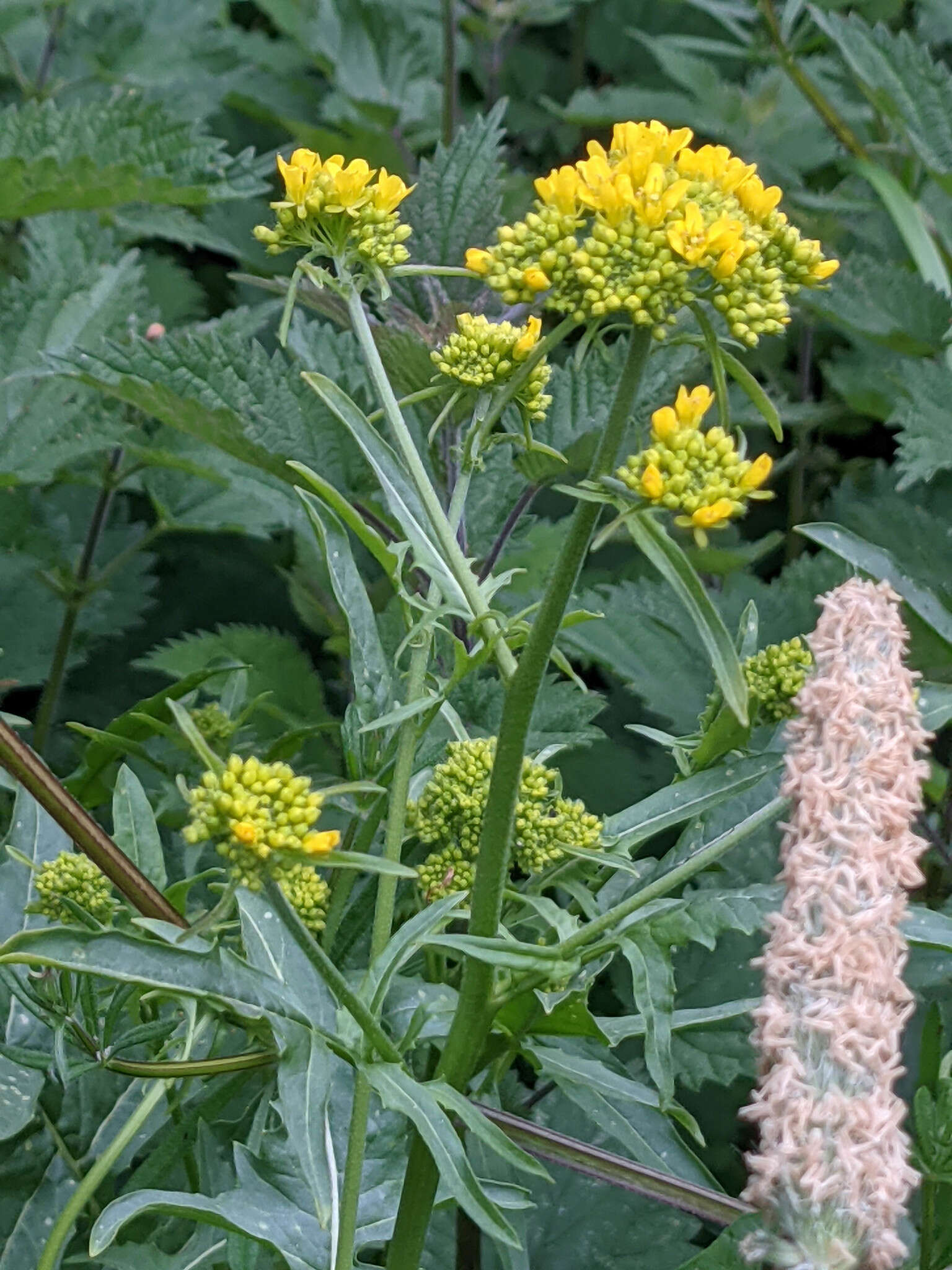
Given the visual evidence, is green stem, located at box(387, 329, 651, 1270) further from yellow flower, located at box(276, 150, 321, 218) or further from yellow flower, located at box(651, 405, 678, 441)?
yellow flower, located at box(276, 150, 321, 218)

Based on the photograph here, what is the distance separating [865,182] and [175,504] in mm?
1181

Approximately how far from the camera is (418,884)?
84 centimetres

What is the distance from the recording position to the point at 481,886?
0.70m

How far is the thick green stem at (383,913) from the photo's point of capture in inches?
28.3

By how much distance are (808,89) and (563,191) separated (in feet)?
4.07

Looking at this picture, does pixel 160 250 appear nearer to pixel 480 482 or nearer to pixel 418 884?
pixel 480 482

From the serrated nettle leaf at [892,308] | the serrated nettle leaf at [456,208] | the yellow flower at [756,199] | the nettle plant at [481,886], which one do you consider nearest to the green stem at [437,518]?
the nettle plant at [481,886]

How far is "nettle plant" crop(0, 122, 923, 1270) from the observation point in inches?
22.9

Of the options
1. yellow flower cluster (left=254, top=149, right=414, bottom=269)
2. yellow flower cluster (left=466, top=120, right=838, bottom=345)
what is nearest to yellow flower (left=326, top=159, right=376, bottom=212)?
yellow flower cluster (left=254, top=149, right=414, bottom=269)

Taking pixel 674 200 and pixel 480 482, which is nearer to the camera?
pixel 674 200

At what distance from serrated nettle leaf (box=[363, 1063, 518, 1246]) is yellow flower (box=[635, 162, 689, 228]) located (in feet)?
1.46

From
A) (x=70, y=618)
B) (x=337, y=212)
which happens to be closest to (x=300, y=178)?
(x=337, y=212)

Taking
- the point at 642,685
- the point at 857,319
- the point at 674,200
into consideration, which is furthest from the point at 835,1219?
the point at 857,319

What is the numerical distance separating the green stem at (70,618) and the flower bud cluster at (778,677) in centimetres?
82
